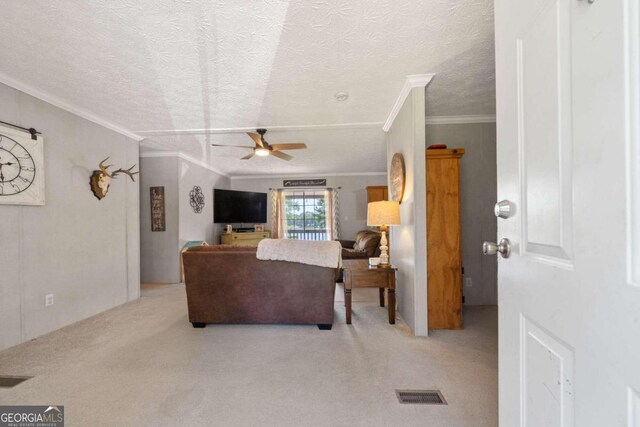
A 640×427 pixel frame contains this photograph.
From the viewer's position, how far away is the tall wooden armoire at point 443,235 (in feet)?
8.55

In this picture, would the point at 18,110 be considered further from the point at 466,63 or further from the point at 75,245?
the point at 466,63

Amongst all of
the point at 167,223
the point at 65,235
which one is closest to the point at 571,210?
the point at 65,235

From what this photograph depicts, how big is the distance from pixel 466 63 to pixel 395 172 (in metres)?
1.18

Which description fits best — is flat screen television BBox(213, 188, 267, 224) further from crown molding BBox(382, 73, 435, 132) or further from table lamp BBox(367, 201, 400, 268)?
crown molding BBox(382, 73, 435, 132)

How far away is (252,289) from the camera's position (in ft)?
8.75

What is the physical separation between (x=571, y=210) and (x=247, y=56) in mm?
2112

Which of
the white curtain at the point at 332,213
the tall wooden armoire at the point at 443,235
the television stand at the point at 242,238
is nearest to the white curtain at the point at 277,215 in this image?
the television stand at the point at 242,238

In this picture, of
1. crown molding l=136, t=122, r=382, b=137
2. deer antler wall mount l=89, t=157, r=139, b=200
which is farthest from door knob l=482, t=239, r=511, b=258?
deer antler wall mount l=89, t=157, r=139, b=200

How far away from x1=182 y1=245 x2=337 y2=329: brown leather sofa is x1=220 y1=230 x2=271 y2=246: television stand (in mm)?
3259

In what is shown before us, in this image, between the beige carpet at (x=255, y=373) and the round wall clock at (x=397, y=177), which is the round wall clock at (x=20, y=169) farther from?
the round wall clock at (x=397, y=177)

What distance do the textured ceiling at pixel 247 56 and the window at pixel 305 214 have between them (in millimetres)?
4018

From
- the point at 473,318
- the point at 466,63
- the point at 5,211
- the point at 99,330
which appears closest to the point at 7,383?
the point at 99,330

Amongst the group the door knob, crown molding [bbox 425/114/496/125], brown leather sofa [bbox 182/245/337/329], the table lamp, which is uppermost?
crown molding [bbox 425/114/496/125]

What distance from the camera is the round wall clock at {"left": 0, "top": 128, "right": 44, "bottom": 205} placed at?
7.45ft
